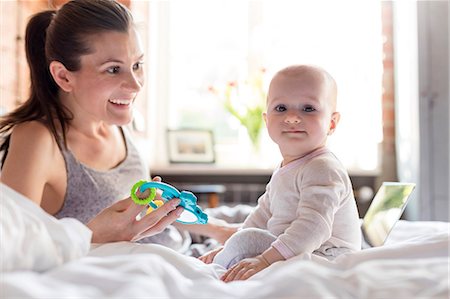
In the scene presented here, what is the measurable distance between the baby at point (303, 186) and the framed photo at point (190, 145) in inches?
92.5

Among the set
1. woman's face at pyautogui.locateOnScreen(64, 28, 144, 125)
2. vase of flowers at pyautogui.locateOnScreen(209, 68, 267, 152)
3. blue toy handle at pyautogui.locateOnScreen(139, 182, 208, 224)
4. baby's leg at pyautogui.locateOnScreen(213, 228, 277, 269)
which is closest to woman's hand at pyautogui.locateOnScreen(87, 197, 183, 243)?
blue toy handle at pyautogui.locateOnScreen(139, 182, 208, 224)

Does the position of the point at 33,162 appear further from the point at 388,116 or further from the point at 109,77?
the point at 388,116

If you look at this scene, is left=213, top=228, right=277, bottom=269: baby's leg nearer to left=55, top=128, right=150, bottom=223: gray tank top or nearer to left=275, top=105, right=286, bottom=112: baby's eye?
left=275, top=105, right=286, bottom=112: baby's eye

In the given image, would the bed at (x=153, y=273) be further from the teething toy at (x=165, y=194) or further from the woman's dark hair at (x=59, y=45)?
the woman's dark hair at (x=59, y=45)

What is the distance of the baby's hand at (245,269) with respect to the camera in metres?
1.02

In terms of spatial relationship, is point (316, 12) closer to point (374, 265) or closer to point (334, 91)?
point (334, 91)

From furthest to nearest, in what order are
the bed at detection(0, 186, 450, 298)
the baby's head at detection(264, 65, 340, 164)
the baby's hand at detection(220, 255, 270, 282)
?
1. the baby's head at detection(264, 65, 340, 164)
2. the baby's hand at detection(220, 255, 270, 282)
3. the bed at detection(0, 186, 450, 298)

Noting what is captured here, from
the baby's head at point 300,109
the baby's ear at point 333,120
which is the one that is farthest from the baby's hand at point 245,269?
the baby's ear at point 333,120

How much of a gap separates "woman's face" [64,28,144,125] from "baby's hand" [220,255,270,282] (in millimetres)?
680

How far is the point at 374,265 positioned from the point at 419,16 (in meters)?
2.60

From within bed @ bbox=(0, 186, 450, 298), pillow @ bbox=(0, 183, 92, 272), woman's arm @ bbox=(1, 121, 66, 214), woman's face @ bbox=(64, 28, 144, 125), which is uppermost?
woman's face @ bbox=(64, 28, 144, 125)

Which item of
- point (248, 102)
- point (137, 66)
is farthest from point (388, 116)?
point (137, 66)

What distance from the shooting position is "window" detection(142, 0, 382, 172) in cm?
369

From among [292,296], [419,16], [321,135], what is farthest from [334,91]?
[419,16]
